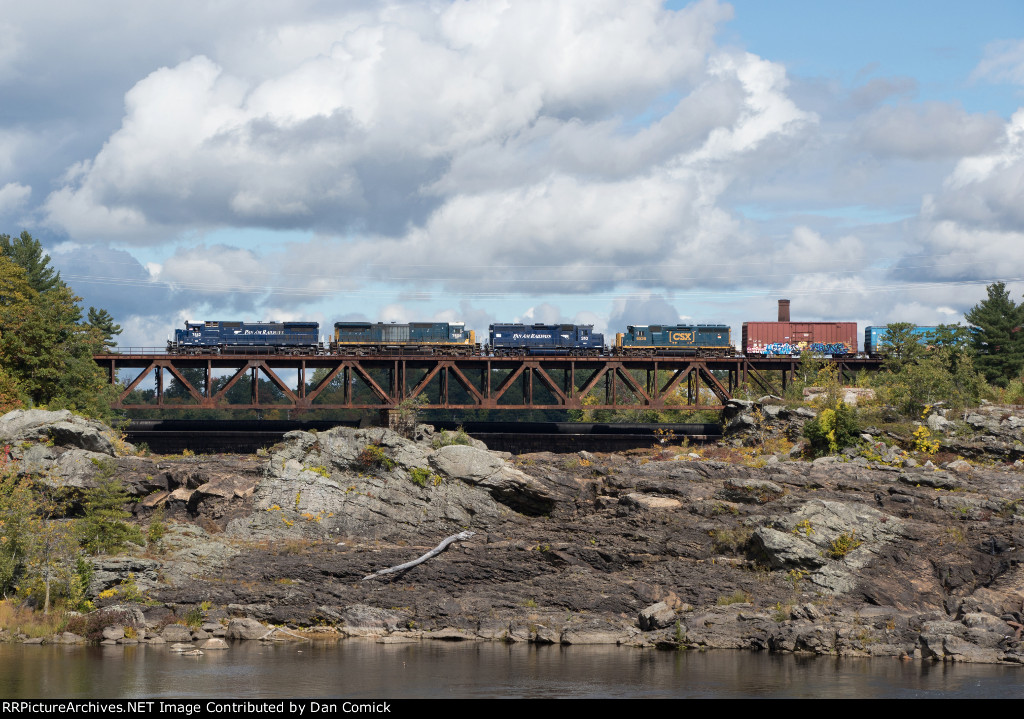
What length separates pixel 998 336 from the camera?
8556cm

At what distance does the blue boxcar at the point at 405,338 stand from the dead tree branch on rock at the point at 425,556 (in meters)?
41.8

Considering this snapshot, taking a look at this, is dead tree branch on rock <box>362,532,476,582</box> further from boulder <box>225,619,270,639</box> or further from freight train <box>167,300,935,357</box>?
freight train <box>167,300,935,357</box>

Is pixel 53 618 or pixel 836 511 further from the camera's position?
pixel 836 511

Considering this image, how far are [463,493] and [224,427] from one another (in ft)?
141

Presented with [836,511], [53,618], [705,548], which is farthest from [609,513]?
[53,618]

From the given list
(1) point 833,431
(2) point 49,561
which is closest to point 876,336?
(1) point 833,431

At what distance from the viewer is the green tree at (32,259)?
100938mm

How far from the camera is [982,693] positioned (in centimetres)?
3138

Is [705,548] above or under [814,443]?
under

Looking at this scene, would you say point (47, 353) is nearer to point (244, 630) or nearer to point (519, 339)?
point (244, 630)

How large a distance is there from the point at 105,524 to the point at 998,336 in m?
75.2

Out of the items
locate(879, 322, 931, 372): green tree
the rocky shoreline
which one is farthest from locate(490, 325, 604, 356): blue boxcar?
the rocky shoreline
